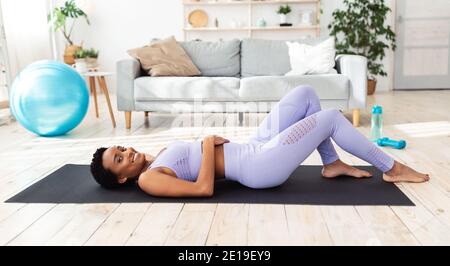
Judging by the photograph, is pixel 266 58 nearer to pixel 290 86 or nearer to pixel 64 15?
pixel 290 86

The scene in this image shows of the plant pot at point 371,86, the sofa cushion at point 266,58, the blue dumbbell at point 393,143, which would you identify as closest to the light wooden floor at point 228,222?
the blue dumbbell at point 393,143

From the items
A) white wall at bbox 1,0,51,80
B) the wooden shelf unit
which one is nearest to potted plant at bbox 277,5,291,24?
the wooden shelf unit

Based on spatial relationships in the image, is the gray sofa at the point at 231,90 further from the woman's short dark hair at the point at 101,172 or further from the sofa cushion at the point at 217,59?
the woman's short dark hair at the point at 101,172

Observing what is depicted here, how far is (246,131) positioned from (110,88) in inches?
136

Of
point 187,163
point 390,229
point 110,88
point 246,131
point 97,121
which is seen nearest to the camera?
point 390,229

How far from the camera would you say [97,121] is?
439 centimetres

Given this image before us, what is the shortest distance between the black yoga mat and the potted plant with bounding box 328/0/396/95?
4070 mm

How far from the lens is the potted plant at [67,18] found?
5906mm

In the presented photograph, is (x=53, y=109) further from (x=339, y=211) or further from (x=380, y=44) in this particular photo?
(x=380, y=44)

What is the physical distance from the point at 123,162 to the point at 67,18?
16.5ft

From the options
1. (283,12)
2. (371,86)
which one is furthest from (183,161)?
(371,86)

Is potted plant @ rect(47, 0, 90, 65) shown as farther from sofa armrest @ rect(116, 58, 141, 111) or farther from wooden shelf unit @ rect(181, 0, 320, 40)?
sofa armrest @ rect(116, 58, 141, 111)

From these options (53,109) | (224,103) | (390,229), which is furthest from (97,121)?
(390,229)

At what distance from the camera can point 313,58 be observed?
163 inches
